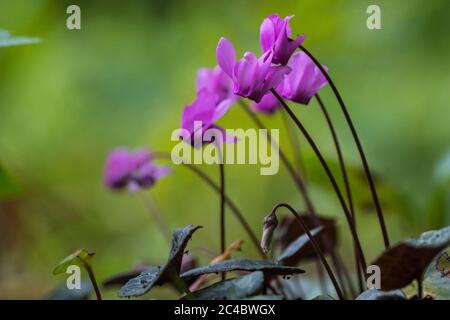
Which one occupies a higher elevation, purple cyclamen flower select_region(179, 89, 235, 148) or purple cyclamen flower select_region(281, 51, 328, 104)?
purple cyclamen flower select_region(281, 51, 328, 104)

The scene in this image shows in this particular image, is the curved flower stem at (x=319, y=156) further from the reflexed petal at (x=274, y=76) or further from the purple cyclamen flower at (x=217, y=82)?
the purple cyclamen flower at (x=217, y=82)

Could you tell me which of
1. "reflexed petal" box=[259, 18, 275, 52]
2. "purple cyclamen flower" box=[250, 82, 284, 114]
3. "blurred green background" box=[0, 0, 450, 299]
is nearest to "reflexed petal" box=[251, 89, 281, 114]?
"purple cyclamen flower" box=[250, 82, 284, 114]

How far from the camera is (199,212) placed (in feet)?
6.87

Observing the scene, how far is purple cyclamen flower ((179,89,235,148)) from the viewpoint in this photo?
0.58 meters

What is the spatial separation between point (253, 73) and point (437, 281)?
0.21 meters

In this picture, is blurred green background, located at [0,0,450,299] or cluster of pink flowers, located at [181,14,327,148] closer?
cluster of pink flowers, located at [181,14,327,148]

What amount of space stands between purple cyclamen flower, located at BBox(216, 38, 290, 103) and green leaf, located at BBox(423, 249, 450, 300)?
7.2 inches

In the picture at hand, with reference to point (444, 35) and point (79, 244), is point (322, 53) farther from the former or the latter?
point (79, 244)

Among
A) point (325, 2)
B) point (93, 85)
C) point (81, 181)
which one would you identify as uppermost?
point (325, 2)

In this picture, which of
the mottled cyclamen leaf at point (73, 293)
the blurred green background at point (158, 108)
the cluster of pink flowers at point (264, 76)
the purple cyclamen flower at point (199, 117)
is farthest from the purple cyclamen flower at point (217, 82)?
the blurred green background at point (158, 108)

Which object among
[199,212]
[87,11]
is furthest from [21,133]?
[199,212]

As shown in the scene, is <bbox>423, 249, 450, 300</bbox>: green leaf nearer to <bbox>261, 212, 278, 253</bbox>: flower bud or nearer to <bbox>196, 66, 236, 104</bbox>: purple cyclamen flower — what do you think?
<bbox>261, 212, 278, 253</bbox>: flower bud

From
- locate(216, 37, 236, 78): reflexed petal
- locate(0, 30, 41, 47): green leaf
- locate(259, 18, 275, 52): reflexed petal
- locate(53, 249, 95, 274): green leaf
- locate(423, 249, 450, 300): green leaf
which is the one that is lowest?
locate(423, 249, 450, 300): green leaf
